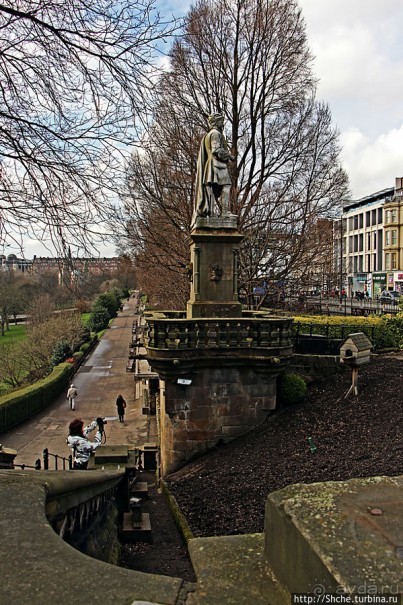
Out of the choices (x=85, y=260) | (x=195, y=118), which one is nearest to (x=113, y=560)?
(x=85, y=260)

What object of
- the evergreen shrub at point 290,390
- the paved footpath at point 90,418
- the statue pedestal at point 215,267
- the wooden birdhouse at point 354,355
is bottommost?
the paved footpath at point 90,418

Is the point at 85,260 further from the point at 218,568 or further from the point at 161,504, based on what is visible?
the point at 161,504

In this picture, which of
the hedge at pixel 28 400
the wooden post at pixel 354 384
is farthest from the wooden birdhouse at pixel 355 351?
the hedge at pixel 28 400

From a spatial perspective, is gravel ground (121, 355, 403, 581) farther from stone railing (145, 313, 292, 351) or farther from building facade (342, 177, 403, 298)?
building facade (342, 177, 403, 298)

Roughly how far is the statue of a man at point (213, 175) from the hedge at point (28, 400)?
13.9 meters

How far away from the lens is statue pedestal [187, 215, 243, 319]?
1258 centimetres

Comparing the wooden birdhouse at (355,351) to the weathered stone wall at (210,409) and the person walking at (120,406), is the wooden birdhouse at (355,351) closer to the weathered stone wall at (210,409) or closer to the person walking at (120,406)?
the weathered stone wall at (210,409)

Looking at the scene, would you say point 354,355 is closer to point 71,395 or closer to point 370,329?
point 370,329

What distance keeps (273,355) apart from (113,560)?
7.00m

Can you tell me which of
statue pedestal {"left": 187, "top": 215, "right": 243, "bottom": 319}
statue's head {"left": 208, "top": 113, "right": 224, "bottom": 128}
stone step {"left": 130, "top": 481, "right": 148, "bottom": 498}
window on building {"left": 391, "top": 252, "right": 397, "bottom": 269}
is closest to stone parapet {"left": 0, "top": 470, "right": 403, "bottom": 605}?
stone step {"left": 130, "top": 481, "right": 148, "bottom": 498}

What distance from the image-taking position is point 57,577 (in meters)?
2.15

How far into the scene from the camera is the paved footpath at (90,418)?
18719 millimetres

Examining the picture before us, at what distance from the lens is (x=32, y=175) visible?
5.43 m

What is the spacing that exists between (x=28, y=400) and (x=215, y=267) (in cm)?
1473
